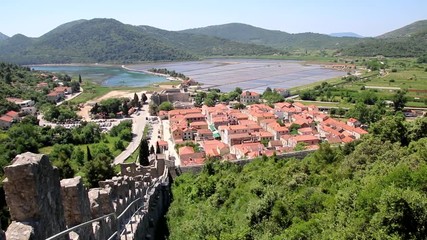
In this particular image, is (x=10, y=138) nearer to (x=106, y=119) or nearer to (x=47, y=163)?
(x=106, y=119)

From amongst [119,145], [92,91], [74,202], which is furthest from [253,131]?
[92,91]

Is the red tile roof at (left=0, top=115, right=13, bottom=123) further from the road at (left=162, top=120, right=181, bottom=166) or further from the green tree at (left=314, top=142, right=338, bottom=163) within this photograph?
the green tree at (left=314, top=142, right=338, bottom=163)

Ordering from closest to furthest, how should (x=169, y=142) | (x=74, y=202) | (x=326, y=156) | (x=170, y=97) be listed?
(x=74, y=202) < (x=326, y=156) < (x=169, y=142) < (x=170, y=97)

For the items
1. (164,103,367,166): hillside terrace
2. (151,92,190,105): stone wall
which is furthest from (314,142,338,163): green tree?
(151,92,190,105): stone wall

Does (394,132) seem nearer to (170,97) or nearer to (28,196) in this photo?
(28,196)

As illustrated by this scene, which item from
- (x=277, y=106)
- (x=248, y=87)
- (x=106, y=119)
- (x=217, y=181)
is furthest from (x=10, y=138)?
(x=248, y=87)

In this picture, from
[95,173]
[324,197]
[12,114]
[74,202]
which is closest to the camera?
[74,202]
